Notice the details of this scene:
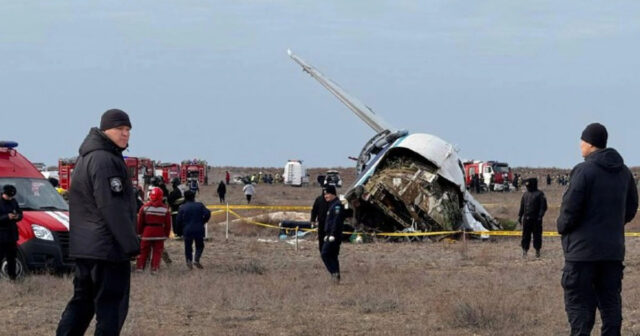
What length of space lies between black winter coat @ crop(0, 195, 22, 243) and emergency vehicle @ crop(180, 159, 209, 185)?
63.8 metres

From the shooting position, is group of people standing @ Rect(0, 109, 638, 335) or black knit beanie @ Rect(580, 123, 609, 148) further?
black knit beanie @ Rect(580, 123, 609, 148)

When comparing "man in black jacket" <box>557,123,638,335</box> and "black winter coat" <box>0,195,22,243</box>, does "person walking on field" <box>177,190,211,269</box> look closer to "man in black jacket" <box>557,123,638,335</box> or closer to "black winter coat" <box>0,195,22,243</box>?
"black winter coat" <box>0,195,22,243</box>

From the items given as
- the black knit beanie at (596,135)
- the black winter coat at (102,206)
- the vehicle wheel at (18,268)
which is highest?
the black knit beanie at (596,135)

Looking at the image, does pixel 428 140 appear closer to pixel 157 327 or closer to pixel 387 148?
pixel 387 148

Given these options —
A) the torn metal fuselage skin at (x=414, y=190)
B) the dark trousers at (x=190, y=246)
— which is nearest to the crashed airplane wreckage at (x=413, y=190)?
the torn metal fuselage skin at (x=414, y=190)

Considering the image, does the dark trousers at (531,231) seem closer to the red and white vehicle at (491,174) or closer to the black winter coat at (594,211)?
the black winter coat at (594,211)

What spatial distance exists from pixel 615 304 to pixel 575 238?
0.64 meters

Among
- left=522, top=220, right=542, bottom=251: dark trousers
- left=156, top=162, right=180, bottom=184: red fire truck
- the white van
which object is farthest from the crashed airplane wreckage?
the white van

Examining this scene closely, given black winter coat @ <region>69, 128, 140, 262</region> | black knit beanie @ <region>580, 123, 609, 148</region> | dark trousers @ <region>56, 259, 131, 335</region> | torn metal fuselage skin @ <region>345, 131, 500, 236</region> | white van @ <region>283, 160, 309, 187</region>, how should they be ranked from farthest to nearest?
white van @ <region>283, 160, 309, 187</region> → torn metal fuselage skin @ <region>345, 131, 500, 236</region> → black knit beanie @ <region>580, 123, 609, 148</region> → dark trousers @ <region>56, 259, 131, 335</region> → black winter coat @ <region>69, 128, 140, 262</region>

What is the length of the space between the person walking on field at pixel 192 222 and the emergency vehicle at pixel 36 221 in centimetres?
231

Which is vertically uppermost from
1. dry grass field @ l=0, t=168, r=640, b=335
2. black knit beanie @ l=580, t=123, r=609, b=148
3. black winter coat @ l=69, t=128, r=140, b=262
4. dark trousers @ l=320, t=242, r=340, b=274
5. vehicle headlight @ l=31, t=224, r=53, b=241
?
black knit beanie @ l=580, t=123, r=609, b=148

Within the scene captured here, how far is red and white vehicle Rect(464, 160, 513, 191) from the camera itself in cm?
8081

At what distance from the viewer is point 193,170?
82.1m

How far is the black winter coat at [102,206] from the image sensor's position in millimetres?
7680
